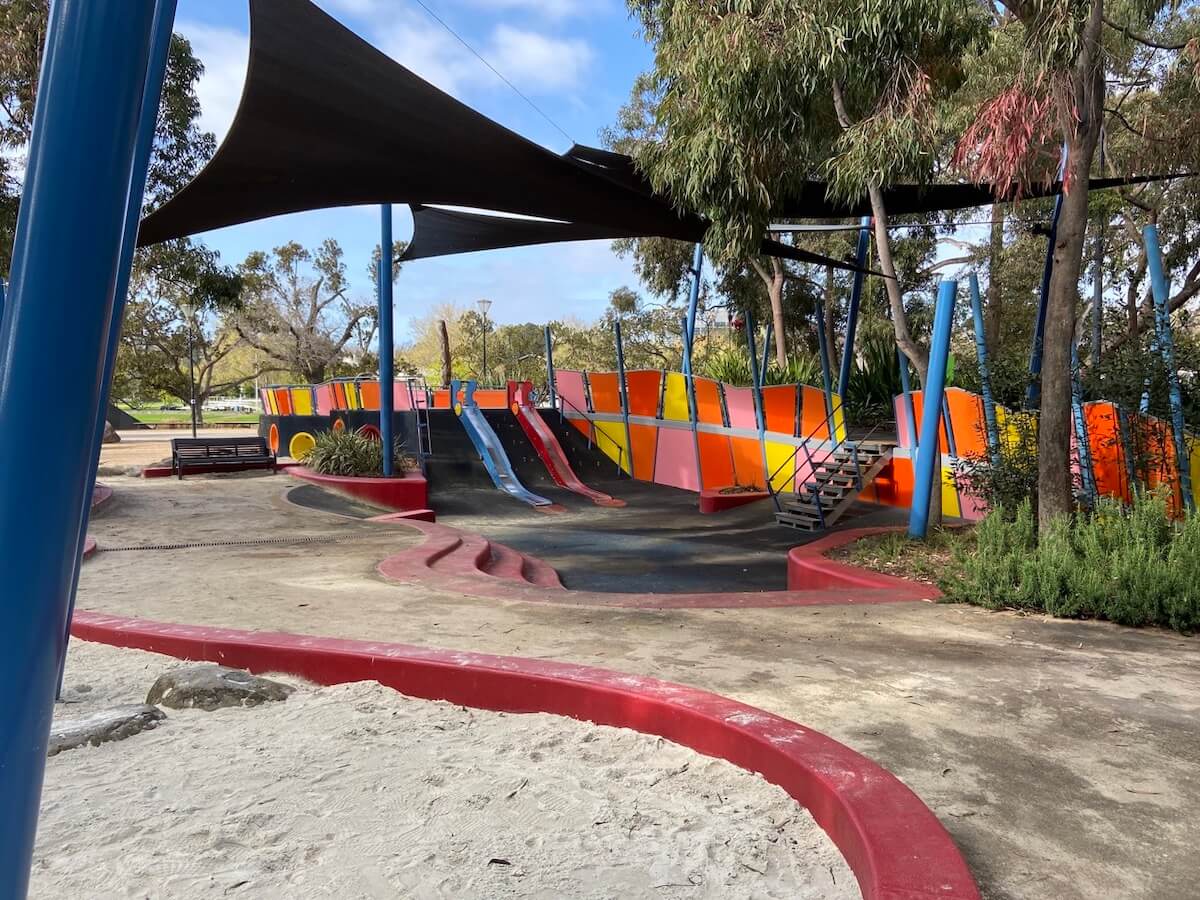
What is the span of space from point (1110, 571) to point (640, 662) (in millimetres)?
3100

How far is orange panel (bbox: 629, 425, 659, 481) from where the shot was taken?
62.8 ft

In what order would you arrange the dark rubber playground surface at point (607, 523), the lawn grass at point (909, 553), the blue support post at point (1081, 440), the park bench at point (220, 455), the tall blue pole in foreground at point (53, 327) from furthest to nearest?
the park bench at point (220, 455) < the dark rubber playground surface at point (607, 523) < the blue support post at point (1081, 440) < the lawn grass at point (909, 553) < the tall blue pole in foreground at point (53, 327)

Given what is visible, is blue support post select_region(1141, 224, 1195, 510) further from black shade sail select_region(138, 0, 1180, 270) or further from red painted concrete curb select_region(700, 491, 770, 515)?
red painted concrete curb select_region(700, 491, 770, 515)

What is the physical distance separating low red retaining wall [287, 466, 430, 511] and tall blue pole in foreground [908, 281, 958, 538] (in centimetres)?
767

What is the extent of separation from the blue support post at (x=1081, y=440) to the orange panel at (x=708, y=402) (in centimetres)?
918

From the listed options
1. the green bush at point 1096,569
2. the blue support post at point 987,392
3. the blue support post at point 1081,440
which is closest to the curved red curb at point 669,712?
the green bush at point 1096,569

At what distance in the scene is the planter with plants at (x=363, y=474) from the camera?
12.8 metres

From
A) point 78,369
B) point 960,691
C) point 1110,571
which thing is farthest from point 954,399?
point 78,369

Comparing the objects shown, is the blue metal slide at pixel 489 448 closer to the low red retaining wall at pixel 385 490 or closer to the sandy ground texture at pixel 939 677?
the low red retaining wall at pixel 385 490

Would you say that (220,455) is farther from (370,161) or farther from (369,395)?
(370,161)

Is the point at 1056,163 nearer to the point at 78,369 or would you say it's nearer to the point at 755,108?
the point at 755,108

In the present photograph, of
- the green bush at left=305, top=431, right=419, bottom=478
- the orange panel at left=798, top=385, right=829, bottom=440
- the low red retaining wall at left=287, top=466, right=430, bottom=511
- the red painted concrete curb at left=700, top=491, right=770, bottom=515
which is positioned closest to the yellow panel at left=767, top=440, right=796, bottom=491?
the orange panel at left=798, top=385, right=829, bottom=440

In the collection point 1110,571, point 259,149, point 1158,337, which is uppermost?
point 259,149

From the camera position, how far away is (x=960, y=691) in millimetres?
3705
